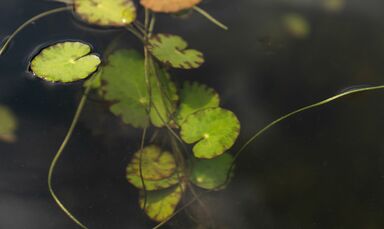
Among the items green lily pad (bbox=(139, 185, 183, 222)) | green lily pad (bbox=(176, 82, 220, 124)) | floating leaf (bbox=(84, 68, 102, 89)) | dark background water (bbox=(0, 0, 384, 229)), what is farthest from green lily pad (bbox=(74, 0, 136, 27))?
green lily pad (bbox=(139, 185, 183, 222))

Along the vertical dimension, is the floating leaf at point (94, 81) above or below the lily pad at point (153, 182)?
above

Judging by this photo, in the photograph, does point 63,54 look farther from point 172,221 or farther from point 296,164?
point 296,164

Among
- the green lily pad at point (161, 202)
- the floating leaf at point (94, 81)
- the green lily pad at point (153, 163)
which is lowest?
the green lily pad at point (161, 202)

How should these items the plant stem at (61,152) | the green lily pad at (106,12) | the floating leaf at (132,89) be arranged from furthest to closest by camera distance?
the green lily pad at (106,12), the floating leaf at (132,89), the plant stem at (61,152)

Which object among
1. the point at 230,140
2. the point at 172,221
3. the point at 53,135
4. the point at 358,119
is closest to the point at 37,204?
the point at 53,135

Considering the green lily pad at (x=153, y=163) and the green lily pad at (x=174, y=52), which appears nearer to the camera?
the green lily pad at (x=153, y=163)

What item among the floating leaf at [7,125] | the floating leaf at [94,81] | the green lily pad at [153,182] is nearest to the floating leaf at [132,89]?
the floating leaf at [94,81]

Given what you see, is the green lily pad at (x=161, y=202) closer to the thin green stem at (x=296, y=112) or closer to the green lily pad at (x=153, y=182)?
the green lily pad at (x=153, y=182)
